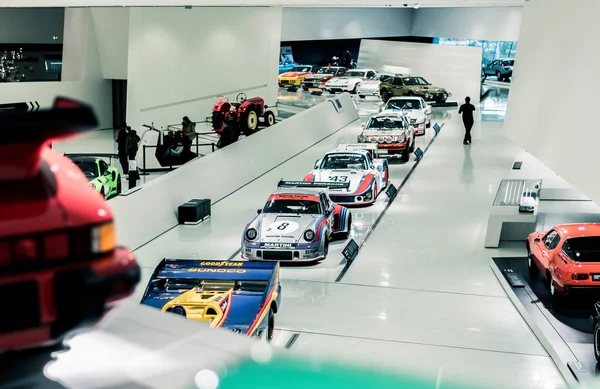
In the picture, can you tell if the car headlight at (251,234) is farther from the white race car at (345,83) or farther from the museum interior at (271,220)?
the white race car at (345,83)

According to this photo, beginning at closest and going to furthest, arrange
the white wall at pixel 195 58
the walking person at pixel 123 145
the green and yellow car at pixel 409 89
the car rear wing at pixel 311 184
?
1. the car rear wing at pixel 311 184
2. the walking person at pixel 123 145
3. the white wall at pixel 195 58
4. the green and yellow car at pixel 409 89

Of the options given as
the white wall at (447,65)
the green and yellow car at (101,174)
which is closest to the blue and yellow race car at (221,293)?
the green and yellow car at (101,174)

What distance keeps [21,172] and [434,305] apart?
36.4 ft

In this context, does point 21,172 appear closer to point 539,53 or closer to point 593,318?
point 593,318

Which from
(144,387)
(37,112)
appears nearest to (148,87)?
(144,387)

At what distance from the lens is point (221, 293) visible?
977 cm

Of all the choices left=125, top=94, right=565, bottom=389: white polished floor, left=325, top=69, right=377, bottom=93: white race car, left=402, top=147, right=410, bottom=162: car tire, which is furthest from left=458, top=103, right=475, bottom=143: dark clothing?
left=325, top=69, right=377, bottom=93: white race car

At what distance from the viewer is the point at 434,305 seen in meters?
12.4

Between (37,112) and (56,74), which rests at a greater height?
(37,112)

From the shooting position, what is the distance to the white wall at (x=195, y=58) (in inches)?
1008

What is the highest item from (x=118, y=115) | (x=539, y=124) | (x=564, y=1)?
(x=564, y=1)

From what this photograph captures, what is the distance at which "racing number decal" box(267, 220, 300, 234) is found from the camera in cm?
1418

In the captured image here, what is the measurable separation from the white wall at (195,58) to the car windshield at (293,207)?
1211 centimetres

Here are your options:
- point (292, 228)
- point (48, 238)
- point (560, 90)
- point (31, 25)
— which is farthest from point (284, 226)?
point (31, 25)
